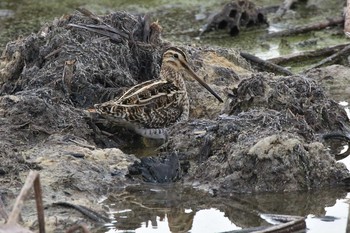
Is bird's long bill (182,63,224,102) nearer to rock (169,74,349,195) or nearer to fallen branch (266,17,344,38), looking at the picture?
rock (169,74,349,195)

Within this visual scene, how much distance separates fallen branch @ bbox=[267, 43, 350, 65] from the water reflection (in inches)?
146

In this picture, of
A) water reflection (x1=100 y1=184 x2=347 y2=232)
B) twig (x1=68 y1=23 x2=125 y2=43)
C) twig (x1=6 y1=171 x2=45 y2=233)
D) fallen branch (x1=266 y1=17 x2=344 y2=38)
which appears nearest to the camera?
twig (x1=6 y1=171 x2=45 y2=233)

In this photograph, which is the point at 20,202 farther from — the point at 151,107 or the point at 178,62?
the point at 178,62

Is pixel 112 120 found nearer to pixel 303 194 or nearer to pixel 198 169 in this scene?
pixel 198 169

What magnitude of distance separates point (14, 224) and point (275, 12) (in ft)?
28.6

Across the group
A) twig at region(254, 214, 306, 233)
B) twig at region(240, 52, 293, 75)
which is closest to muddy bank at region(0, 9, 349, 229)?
twig at region(240, 52, 293, 75)

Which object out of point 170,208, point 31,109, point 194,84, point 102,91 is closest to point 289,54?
point 194,84

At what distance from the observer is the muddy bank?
6949 mm

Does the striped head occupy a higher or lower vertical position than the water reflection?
higher

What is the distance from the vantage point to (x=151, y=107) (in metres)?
8.21

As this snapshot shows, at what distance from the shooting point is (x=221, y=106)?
8633 mm

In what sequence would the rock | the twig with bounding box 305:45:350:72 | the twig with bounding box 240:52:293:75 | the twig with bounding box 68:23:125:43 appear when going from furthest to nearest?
the twig with bounding box 305:45:350:72 → the twig with bounding box 240:52:293:75 → the twig with bounding box 68:23:125:43 → the rock

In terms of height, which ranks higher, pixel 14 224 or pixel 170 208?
pixel 14 224

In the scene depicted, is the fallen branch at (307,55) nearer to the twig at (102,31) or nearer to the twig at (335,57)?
the twig at (335,57)
